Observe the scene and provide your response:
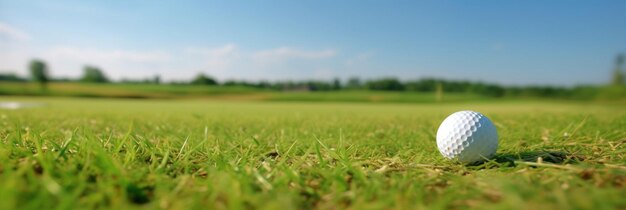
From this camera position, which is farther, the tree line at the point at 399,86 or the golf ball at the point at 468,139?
the tree line at the point at 399,86

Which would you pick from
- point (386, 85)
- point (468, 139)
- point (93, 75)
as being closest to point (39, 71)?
point (93, 75)

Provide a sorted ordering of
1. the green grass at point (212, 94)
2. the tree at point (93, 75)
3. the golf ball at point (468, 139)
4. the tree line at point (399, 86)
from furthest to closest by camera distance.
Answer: the tree at point (93, 75) < the tree line at point (399, 86) < the green grass at point (212, 94) < the golf ball at point (468, 139)

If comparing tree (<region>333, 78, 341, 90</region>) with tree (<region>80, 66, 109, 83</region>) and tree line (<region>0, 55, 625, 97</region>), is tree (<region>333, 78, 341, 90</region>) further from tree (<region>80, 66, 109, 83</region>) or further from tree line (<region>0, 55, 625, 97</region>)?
tree (<region>80, 66, 109, 83</region>)

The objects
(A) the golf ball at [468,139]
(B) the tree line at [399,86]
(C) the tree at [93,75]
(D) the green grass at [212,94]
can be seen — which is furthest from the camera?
(C) the tree at [93,75]

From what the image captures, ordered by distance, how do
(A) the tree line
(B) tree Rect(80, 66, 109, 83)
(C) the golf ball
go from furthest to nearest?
1. (B) tree Rect(80, 66, 109, 83)
2. (A) the tree line
3. (C) the golf ball

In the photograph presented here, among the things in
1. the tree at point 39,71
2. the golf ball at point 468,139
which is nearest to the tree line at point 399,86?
the tree at point 39,71

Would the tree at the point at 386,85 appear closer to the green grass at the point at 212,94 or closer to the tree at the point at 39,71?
the green grass at the point at 212,94

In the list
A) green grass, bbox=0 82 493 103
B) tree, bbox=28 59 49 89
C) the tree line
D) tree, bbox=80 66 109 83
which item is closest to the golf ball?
green grass, bbox=0 82 493 103
